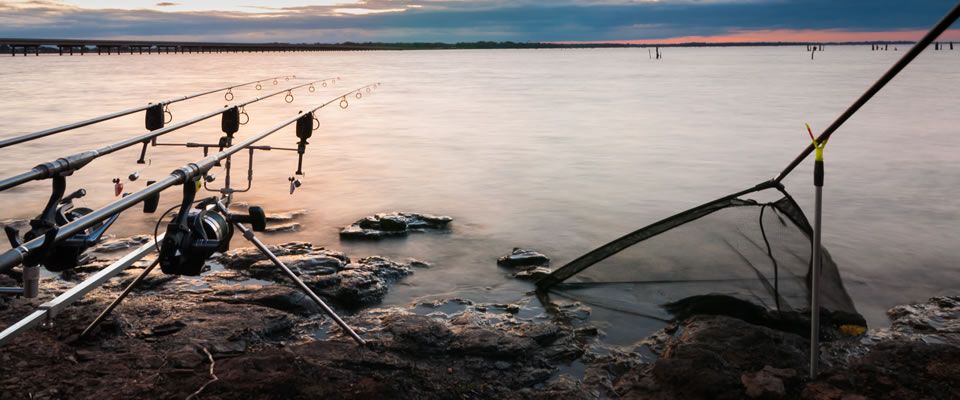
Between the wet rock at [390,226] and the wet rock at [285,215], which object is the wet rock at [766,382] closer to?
the wet rock at [390,226]

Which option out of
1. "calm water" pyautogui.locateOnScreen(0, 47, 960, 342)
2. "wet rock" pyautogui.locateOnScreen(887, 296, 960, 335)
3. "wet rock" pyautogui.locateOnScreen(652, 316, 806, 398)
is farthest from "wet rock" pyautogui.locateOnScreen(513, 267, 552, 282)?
"wet rock" pyautogui.locateOnScreen(887, 296, 960, 335)

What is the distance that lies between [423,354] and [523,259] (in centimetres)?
321

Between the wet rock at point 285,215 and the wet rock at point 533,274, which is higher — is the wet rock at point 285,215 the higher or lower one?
the higher one

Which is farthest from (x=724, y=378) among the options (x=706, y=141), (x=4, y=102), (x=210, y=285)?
(x=4, y=102)

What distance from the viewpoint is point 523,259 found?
8570 millimetres

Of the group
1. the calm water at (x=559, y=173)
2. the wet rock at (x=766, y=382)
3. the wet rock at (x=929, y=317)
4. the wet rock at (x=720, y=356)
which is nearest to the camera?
the wet rock at (x=766, y=382)

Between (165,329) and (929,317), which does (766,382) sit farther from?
(165,329)

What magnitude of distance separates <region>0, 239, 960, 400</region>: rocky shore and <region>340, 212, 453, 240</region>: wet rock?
264 cm

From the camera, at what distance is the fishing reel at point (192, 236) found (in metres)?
3.95

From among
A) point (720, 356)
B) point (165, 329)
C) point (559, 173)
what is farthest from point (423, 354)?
point (559, 173)

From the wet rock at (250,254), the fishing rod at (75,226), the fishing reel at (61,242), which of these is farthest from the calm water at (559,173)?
the fishing rod at (75,226)

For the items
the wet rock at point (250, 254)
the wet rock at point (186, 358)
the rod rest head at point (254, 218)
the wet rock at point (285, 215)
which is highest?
the rod rest head at point (254, 218)

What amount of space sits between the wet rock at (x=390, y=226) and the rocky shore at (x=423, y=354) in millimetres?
2635

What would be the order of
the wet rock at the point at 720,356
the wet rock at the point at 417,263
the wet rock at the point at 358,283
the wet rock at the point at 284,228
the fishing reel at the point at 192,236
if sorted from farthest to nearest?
1. the wet rock at the point at 284,228
2. the wet rock at the point at 417,263
3. the wet rock at the point at 358,283
4. the wet rock at the point at 720,356
5. the fishing reel at the point at 192,236
